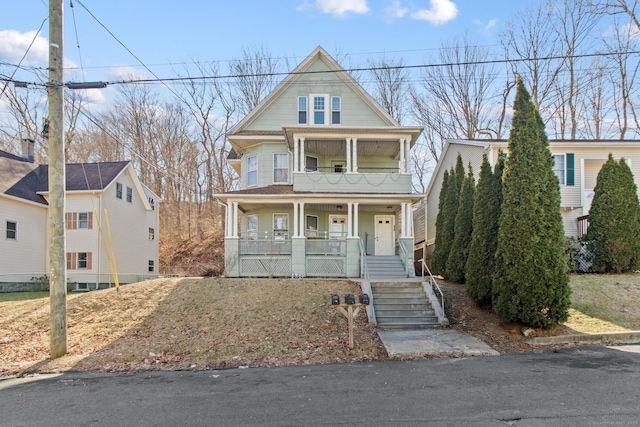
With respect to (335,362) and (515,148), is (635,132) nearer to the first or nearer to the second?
(515,148)

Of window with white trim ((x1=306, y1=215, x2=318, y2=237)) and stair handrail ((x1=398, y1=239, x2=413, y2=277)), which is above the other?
window with white trim ((x1=306, y1=215, x2=318, y2=237))

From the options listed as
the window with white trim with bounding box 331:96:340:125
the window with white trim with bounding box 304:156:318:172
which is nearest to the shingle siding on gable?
the window with white trim with bounding box 331:96:340:125

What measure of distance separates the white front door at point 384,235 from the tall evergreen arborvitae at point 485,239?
26.6 feet

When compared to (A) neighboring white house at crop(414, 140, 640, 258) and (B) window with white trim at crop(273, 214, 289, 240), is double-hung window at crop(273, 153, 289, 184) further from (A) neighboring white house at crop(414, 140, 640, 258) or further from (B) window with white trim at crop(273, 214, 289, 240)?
(A) neighboring white house at crop(414, 140, 640, 258)

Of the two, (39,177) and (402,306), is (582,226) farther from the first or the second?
(39,177)

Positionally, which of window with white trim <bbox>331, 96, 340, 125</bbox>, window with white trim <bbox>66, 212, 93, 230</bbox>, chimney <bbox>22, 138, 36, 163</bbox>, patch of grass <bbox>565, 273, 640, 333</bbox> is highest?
window with white trim <bbox>331, 96, 340, 125</bbox>

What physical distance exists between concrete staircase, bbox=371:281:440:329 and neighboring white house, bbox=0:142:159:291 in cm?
1327

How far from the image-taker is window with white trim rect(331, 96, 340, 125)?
19.9 metres

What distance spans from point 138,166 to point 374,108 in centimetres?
2597

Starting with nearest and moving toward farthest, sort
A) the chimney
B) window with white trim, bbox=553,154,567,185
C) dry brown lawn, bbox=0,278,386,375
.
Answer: dry brown lawn, bbox=0,278,386,375, window with white trim, bbox=553,154,567,185, the chimney

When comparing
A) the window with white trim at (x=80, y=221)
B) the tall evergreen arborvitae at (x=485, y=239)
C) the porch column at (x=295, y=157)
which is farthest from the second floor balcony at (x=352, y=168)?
the window with white trim at (x=80, y=221)

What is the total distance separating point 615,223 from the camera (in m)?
13.7

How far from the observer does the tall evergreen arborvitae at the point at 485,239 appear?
1113 cm

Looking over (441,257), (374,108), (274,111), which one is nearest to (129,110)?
(274,111)
